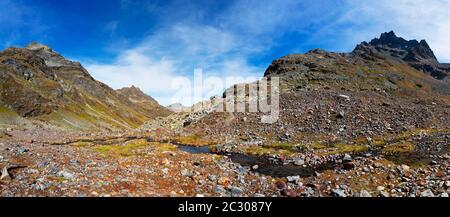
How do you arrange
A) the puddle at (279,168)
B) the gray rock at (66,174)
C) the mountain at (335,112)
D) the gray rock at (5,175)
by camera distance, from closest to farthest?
the gray rock at (5,175)
the gray rock at (66,174)
the puddle at (279,168)
the mountain at (335,112)

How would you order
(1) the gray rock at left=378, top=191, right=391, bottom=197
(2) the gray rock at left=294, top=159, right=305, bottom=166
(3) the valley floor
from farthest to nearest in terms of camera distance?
(2) the gray rock at left=294, top=159, right=305, bottom=166 → (1) the gray rock at left=378, top=191, right=391, bottom=197 → (3) the valley floor

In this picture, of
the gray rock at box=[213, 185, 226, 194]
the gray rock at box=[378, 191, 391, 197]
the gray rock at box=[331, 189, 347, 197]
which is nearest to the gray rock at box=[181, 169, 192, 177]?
the gray rock at box=[213, 185, 226, 194]

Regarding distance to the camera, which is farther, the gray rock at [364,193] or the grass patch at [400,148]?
the grass patch at [400,148]

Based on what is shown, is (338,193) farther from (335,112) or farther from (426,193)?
(335,112)

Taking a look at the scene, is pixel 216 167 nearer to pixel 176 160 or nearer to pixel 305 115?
pixel 176 160

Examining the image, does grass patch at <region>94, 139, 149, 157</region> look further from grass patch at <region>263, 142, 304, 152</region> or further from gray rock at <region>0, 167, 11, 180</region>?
gray rock at <region>0, 167, 11, 180</region>

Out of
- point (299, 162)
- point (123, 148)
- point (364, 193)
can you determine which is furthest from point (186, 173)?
point (123, 148)

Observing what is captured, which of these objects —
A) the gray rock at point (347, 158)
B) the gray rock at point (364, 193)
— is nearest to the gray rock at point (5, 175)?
the gray rock at point (364, 193)

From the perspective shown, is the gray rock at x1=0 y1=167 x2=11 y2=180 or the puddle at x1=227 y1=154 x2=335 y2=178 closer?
the gray rock at x1=0 y1=167 x2=11 y2=180

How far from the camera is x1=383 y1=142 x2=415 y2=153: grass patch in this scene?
124 feet

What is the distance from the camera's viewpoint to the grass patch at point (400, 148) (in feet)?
124

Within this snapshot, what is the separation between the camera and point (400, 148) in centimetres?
3881

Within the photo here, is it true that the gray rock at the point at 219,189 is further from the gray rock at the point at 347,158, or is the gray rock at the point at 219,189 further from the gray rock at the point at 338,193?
the gray rock at the point at 347,158

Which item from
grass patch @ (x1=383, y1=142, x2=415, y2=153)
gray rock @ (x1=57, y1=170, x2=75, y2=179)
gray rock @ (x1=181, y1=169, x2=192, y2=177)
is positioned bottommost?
gray rock @ (x1=181, y1=169, x2=192, y2=177)
